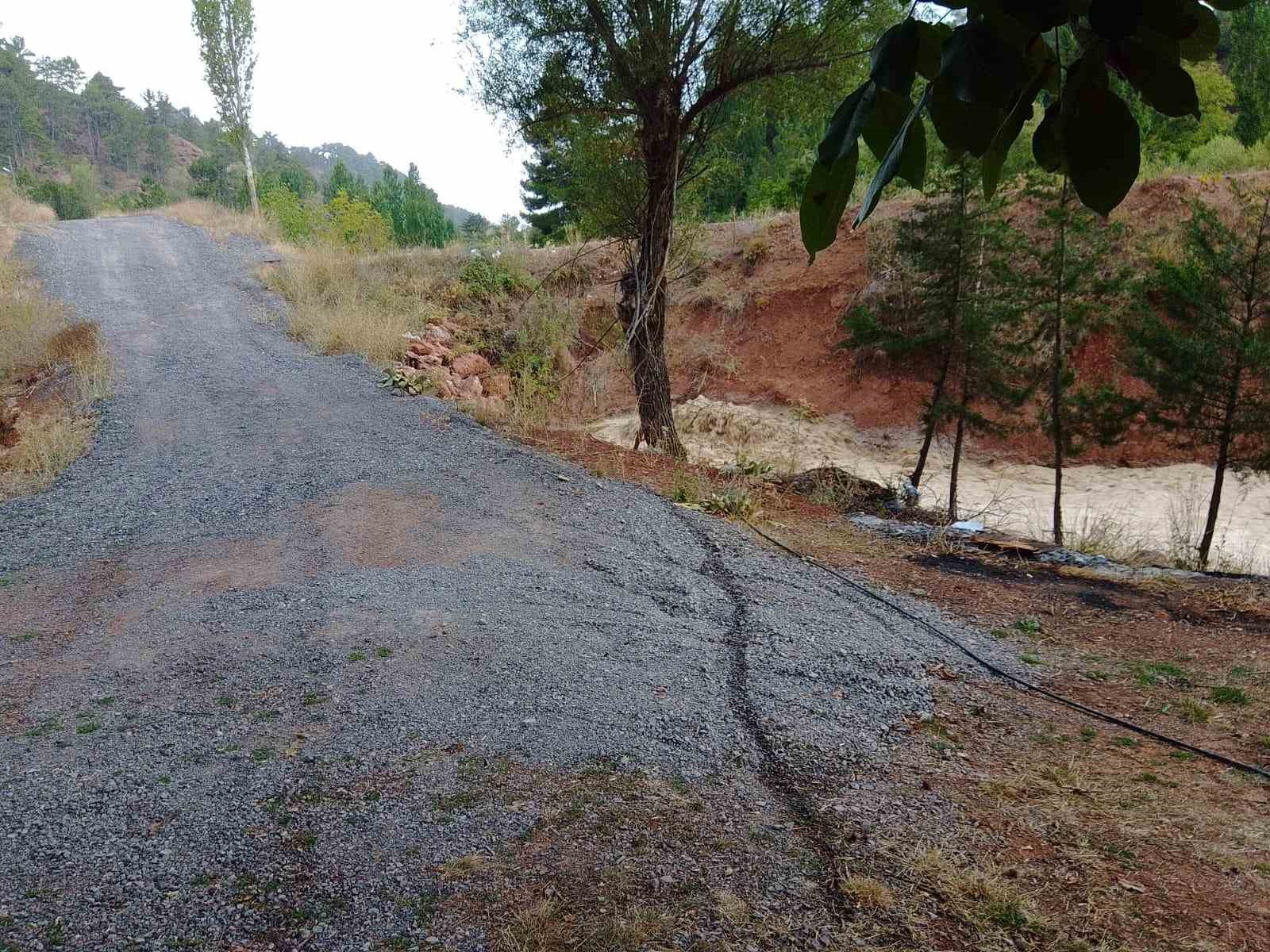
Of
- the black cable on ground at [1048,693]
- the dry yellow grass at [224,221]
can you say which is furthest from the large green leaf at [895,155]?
the dry yellow grass at [224,221]

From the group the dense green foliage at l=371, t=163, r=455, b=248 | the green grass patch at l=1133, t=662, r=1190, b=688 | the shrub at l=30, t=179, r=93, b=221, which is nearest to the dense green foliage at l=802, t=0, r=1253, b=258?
the green grass patch at l=1133, t=662, r=1190, b=688

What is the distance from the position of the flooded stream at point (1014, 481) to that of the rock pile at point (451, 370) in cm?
167

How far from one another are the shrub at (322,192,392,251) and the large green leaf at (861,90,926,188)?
62.8 ft

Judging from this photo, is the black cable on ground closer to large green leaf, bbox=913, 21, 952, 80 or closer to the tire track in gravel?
the tire track in gravel

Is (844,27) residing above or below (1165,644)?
above

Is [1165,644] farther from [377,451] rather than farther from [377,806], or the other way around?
[377,451]

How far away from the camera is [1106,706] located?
11.9 feet

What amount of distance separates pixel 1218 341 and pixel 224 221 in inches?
931

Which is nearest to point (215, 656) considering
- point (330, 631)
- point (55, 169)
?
point (330, 631)

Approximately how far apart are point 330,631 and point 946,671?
2985 mm

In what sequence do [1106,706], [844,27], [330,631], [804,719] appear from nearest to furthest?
[804,719] < [1106,706] < [330,631] < [844,27]

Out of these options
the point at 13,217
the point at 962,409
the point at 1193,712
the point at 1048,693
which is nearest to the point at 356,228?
the point at 13,217

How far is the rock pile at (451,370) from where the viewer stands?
989cm

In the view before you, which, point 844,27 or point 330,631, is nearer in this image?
point 330,631
